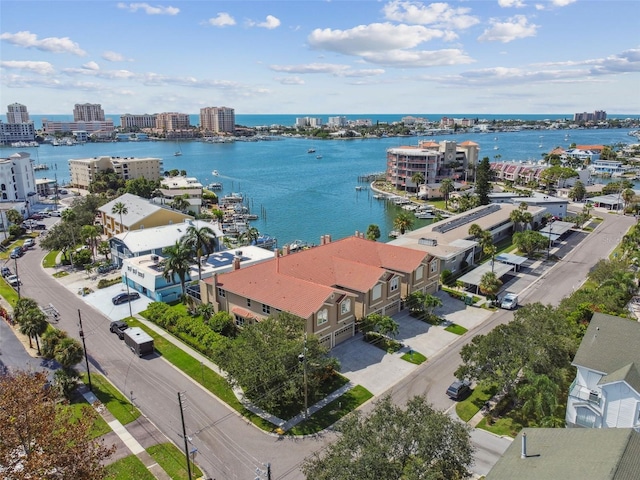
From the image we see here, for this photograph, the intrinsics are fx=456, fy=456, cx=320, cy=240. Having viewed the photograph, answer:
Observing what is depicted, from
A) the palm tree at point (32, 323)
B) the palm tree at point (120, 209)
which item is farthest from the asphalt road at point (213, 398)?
the palm tree at point (120, 209)

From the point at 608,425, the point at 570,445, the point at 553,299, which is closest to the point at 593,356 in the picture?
the point at 608,425

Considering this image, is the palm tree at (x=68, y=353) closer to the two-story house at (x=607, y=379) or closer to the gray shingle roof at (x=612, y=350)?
the two-story house at (x=607, y=379)

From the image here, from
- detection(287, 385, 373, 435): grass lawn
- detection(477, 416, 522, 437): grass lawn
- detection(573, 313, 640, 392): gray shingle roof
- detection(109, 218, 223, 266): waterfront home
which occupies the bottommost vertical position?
detection(287, 385, 373, 435): grass lawn

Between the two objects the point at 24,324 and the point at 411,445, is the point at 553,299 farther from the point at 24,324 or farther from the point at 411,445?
the point at 24,324

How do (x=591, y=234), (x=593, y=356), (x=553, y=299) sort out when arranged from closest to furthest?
(x=593, y=356)
(x=553, y=299)
(x=591, y=234)

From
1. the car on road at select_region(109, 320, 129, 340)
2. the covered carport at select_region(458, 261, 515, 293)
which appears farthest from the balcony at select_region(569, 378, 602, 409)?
the car on road at select_region(109, 320, 129, 340)

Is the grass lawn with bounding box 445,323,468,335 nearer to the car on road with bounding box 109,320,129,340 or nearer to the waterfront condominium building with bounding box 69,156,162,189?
the car on road with bounding box 109,320,129,340

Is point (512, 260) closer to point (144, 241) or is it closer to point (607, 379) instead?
point (607, 379)
